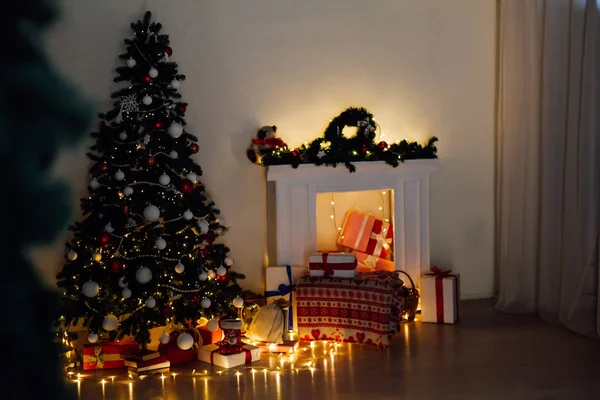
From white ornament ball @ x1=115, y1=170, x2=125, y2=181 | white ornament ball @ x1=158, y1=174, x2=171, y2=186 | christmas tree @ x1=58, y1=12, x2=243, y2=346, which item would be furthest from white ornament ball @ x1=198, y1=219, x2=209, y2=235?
white ornament ball @ x1=115, y1=170, x2=125, y2=181

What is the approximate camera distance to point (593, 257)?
13.8 ft

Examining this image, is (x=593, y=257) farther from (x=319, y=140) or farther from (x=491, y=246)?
(x=319, y=140)

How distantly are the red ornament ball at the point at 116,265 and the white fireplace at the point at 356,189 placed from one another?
1213mm

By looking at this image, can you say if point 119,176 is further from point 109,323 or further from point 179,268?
point 109,323

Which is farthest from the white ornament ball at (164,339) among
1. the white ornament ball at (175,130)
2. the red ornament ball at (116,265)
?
the white ornament ball at (175,130)

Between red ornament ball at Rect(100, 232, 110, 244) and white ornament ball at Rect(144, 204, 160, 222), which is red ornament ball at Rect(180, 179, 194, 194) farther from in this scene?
red ornament ball at Rect(100, 232, 110, 244)

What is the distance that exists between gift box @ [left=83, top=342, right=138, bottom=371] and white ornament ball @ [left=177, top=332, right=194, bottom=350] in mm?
292

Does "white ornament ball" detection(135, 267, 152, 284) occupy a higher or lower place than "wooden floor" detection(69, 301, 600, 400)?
→ higher

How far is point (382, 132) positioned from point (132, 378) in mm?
2549

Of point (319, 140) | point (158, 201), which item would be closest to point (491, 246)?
point (319, 140)

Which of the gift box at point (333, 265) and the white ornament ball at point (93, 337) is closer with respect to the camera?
the white ornament ball at point (93, 337)

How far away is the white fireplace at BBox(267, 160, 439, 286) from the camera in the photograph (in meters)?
4.73

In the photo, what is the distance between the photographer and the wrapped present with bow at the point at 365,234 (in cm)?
494

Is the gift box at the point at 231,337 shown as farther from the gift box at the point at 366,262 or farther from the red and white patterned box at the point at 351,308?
the gift box at the point at 366,262
